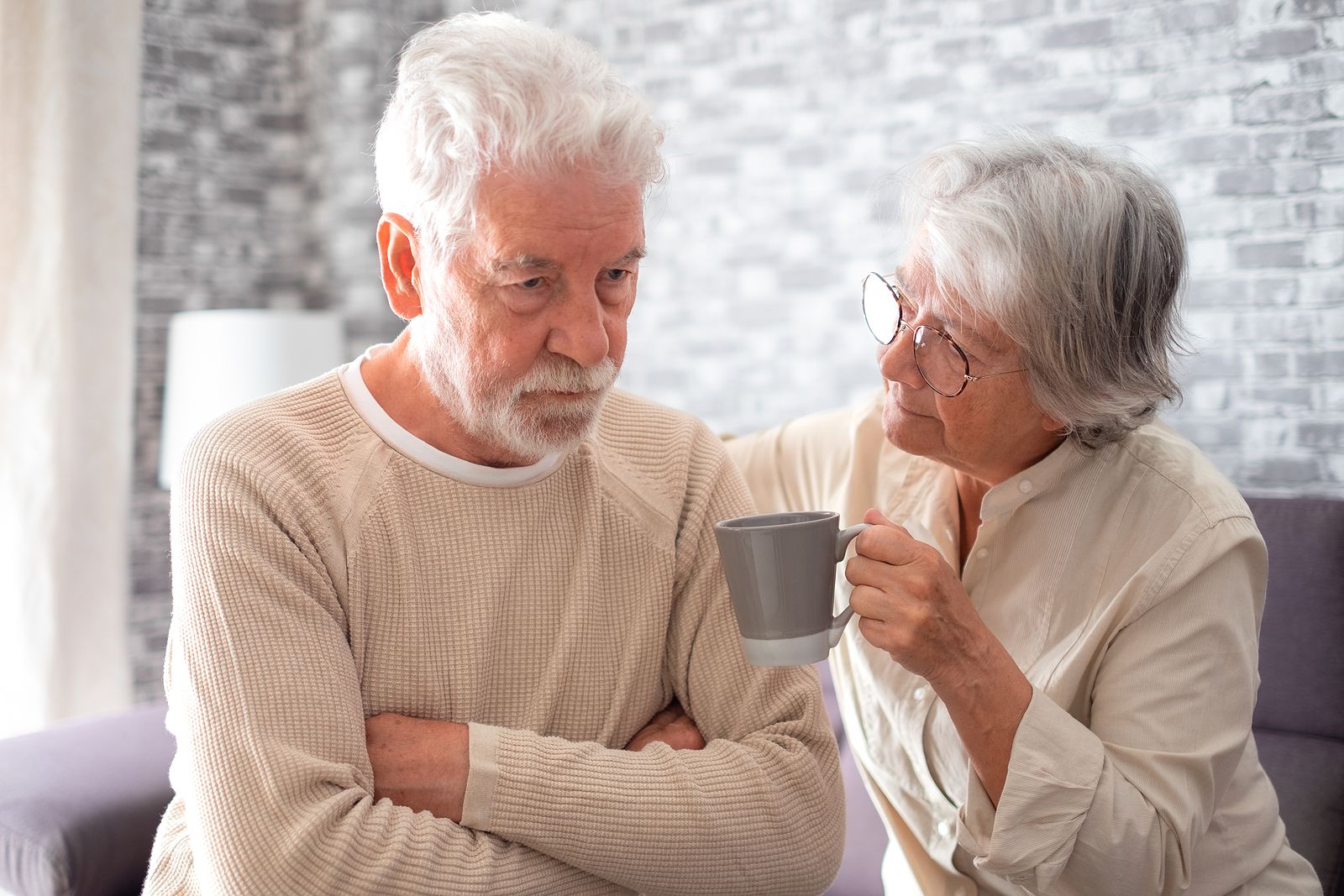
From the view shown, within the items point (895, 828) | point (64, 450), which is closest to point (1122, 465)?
point (895, 828)

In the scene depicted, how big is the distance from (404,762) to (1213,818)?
975mm

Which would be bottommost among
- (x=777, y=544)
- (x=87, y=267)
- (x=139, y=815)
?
(x=139, y=815)

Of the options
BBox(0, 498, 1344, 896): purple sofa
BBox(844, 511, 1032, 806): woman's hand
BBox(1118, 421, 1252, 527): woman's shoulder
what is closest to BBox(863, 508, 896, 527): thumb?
BBox(844, 511, 1032, 806): woman's hand

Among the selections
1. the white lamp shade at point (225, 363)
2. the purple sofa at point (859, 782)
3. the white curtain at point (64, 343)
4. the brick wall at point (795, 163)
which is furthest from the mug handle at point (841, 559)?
the white curtain at point (64, 343)

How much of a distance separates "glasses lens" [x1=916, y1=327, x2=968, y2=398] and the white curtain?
2.55 meters

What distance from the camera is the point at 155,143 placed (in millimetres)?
3523

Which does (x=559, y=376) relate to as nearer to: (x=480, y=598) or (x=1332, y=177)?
(x=480, y=598)

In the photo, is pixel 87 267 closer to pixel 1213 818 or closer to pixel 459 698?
pixel 459 698

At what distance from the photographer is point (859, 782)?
2318mm

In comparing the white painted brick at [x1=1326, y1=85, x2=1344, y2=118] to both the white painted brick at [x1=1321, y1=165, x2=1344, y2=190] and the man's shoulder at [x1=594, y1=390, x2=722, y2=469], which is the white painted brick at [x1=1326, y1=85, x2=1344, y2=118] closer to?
the white painted brick at [x1=1321, y1=165, x2=1344, y2=190]

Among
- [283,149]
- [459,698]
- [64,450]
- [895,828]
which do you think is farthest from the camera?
[283,149]

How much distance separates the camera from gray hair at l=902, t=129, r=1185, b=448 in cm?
136

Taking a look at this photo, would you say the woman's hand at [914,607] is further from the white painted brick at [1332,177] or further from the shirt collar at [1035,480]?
the white painted brick at [1332,177]

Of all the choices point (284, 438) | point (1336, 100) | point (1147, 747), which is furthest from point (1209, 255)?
point (284, 438)
